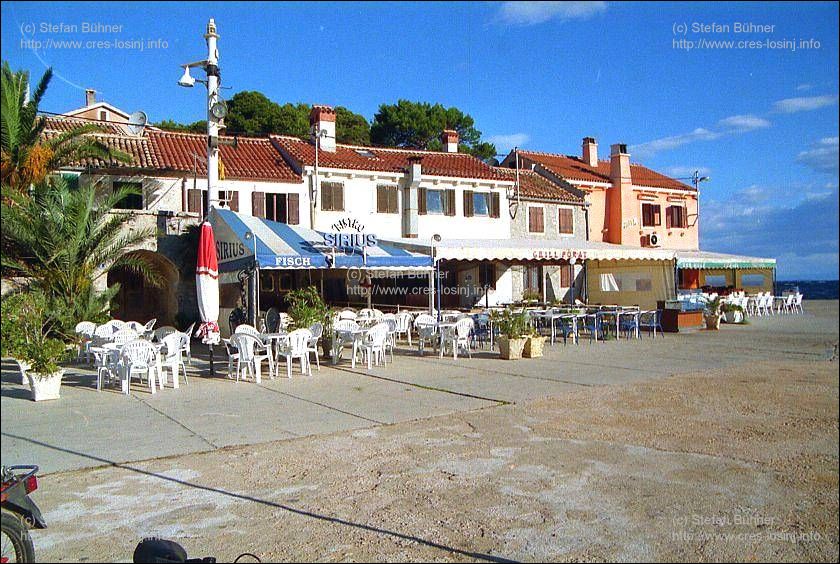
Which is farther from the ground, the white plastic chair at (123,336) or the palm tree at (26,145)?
the palm tree at (26,145)

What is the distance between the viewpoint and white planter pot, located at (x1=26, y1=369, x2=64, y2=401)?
9.24 metres

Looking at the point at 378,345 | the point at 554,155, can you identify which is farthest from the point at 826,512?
the point at 554,155

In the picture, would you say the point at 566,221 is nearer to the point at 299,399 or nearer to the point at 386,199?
the point at 386,199

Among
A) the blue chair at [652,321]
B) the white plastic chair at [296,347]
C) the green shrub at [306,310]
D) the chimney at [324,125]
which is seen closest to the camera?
the white plastic chair at [296,347]

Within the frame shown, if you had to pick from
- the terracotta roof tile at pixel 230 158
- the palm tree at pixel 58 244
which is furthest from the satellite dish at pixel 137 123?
the palm tree at pixel 58 244

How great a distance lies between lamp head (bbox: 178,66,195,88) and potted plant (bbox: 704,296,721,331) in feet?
50.5

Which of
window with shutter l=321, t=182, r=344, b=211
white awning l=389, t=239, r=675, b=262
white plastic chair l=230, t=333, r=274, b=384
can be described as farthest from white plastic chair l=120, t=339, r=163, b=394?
window with shutter l=321, t=182, r=344, b=211

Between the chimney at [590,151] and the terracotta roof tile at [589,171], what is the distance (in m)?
0.30

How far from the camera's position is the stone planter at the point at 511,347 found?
13250 millimetres

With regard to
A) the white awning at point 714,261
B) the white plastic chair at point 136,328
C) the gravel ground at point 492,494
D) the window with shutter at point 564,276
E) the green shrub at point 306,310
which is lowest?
the gravel ground at point 492,494

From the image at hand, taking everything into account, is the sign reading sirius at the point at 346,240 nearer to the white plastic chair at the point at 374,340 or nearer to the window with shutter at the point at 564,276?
the white plastic chair at the point at 374,340

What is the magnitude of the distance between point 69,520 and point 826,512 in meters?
5.02

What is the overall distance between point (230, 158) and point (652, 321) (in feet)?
44.5

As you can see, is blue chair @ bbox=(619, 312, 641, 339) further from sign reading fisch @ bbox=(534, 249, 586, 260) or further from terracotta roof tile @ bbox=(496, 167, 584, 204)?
terracotta roof tile @ bbox=(496, 167, 584, 204)
